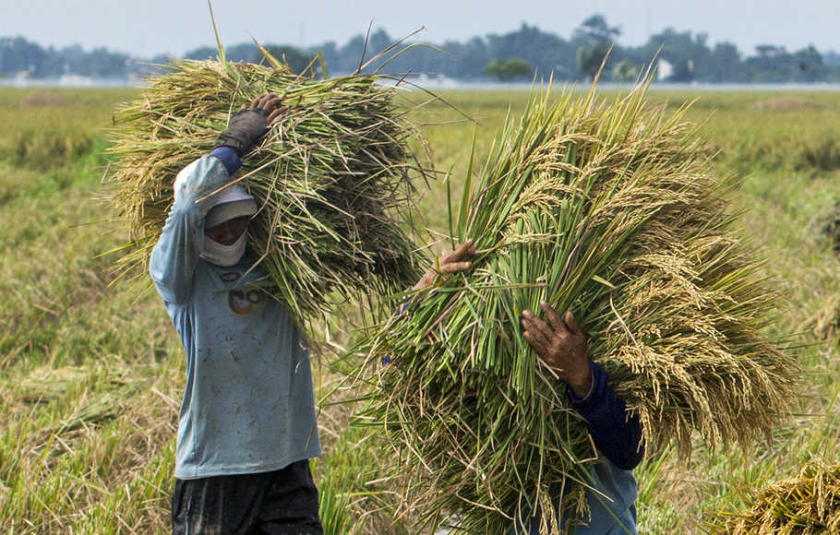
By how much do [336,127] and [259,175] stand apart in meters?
0.27

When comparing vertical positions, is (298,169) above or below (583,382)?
above

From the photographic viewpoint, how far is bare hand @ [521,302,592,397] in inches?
81.9

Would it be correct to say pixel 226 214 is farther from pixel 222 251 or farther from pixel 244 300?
pixel 244 300

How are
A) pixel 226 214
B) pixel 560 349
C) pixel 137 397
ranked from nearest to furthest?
pixel 560 349
pixel 226 214
pixel 137 397

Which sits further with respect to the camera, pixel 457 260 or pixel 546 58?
pixel 546 58

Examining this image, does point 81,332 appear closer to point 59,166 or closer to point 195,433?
point 195,433

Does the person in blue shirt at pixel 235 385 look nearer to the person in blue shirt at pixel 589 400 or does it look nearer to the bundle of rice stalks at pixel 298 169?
the bundle of rice stalks at pixel 298 169

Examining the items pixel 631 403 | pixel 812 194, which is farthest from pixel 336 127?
pixel 812 194

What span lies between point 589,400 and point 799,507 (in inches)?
20.3

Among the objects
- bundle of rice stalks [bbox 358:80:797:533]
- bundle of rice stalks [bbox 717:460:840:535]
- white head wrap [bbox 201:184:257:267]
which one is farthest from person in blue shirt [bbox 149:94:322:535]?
bundle of rice stalks [bbox 717:460:840:535]

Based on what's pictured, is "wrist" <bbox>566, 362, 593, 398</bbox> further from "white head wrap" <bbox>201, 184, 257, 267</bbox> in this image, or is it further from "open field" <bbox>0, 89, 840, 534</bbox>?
"white head wrap" <bbox>201, 184, 257, 267</bbox>

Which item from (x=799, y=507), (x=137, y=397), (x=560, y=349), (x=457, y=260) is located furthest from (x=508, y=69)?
(x=799, y=507)

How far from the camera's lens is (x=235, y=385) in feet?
8.14

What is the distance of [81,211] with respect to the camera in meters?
9.45
